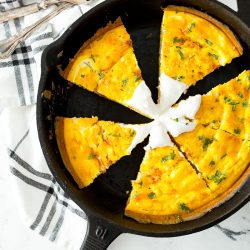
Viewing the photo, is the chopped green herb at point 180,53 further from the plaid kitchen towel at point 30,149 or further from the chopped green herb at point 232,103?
the plaid kitchen towel at point 30,149

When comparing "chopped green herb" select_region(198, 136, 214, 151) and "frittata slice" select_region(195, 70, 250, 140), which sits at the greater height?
"frittata slice" select_region(195, 70, 250, 140)

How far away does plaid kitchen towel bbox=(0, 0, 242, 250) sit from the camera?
366 cm

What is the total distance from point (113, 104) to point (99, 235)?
0.74 m

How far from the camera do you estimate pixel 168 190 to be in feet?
11.1

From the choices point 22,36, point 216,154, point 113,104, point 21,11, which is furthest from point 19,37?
point 216,154

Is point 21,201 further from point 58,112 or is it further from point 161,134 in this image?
point 161,134

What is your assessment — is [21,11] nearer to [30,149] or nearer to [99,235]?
[30,149]

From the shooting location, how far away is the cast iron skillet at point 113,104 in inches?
129

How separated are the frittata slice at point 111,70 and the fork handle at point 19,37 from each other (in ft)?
0.96

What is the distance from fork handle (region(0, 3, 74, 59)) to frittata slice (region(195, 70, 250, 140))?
98 centimetres

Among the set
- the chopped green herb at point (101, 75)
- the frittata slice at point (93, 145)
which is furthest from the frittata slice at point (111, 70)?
the frittata slice at point (93, 145)

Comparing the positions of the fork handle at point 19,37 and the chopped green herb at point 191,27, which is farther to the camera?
the fork handle at point 19,37

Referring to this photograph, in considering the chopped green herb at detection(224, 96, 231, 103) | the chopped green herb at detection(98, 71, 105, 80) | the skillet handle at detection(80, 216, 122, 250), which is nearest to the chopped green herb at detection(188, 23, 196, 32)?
the chopped green herb at detection(224, 96, 231, 103)

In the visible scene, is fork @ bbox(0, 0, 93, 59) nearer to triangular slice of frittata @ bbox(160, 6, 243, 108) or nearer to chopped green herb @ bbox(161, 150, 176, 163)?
triangular slice of frittata @ bbox(160, 6, 243, 108)
